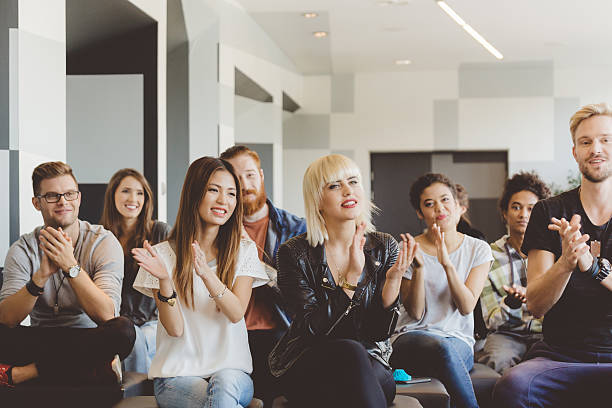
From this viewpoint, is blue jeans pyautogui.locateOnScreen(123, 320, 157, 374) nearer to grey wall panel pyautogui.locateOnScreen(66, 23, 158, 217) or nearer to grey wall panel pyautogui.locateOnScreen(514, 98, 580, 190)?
grey wall panel pyautogui.locateOnScreen(66, 23, 158, 217)

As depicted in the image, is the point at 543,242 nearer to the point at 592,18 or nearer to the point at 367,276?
the point at 367,276

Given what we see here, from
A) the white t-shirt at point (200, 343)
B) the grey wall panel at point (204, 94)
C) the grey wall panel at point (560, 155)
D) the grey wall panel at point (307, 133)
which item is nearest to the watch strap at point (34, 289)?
the white t-shirt at point (200, 343)

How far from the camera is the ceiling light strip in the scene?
6.00m

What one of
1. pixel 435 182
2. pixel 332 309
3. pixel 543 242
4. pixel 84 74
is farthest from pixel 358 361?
pixel 84 74

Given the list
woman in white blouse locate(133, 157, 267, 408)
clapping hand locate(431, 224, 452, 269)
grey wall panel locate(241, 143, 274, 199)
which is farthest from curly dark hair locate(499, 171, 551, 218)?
grey wall panel locate(241, 143, 274, 199)

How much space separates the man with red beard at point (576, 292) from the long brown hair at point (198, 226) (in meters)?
1.10

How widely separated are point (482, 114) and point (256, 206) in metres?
6.03

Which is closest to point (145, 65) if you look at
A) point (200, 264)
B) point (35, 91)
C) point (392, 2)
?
point (35, 91)

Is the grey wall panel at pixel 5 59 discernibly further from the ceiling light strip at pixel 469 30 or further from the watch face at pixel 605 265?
the ceiling light strip at pixel 469 30

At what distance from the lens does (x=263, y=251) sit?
2.88m

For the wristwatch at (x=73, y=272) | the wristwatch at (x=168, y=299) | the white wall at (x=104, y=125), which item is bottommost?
the wristwatch at (x=168, y=299)

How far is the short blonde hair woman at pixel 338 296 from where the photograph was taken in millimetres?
2090

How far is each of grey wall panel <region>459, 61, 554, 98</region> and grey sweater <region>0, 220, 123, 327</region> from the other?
6593 millimetres

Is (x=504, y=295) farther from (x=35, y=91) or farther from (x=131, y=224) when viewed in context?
(x=35, y=91)
